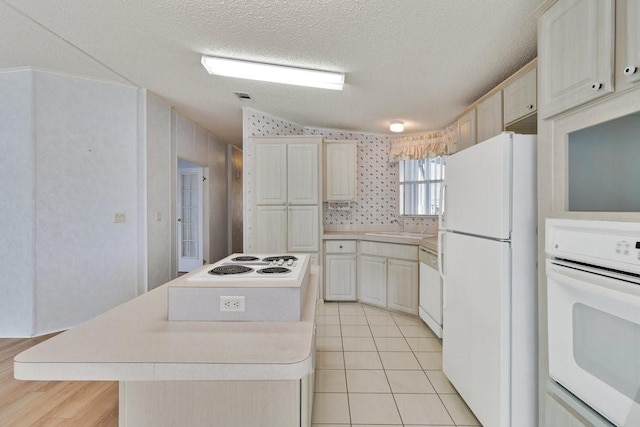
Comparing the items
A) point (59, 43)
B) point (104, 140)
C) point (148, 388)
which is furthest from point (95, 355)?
point (104, 140)

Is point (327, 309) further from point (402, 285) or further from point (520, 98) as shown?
point (520, 98)

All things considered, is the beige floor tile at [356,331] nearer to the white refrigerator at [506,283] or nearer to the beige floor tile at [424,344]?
the beige floor tile at [424,344]

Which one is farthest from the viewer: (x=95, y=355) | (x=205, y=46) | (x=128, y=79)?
(x=128, y=79)

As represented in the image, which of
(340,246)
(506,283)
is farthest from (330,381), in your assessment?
(340,246)

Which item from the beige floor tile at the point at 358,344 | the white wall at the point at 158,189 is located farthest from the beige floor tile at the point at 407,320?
the white wall at the point at 158,189

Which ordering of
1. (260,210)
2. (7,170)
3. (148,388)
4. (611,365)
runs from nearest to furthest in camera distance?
1. (611,365)
2. (148,388)
3. (7,170)
4. (260,210)

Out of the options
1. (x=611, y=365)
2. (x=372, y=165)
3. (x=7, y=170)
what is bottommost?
(x=611, y=365)

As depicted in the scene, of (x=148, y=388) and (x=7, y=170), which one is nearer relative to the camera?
(x=148, y=388)

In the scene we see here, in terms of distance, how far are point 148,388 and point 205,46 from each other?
2.30m

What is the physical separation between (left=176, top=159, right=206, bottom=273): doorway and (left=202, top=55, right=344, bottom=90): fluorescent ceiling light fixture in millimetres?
3119

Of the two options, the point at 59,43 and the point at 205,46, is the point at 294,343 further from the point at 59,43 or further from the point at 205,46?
the point at 59,43

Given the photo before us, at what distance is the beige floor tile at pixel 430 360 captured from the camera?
233cm

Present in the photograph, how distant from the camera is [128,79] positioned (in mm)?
3055

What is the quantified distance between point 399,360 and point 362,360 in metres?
0.30
